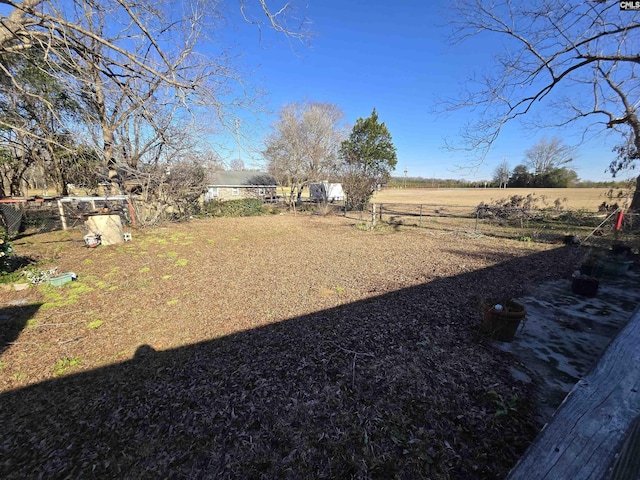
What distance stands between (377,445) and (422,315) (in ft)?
7.99

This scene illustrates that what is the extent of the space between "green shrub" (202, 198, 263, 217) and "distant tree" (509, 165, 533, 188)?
56315mm

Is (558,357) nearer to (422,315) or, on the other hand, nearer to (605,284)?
(422,315)

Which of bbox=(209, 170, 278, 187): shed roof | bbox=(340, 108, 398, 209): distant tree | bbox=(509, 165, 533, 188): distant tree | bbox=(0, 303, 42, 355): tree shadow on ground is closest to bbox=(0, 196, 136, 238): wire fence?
bbox=(0, 303, 42, 355): tree shadow on ground

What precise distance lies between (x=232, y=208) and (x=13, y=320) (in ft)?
51.8

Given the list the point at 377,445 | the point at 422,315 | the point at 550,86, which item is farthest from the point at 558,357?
the point at 550,86

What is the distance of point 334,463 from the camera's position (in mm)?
1955

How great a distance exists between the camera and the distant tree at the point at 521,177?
51.2 meters

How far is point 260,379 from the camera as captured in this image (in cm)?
285

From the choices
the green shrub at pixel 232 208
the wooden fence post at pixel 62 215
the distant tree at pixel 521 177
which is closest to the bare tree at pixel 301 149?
the green shrub at pixel 232 208

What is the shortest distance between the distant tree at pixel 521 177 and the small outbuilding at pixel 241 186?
50328 mm

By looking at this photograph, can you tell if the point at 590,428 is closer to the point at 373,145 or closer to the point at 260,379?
the point at 260,379

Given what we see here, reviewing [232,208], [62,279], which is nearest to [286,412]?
[62,279]

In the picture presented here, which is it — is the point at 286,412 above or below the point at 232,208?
below

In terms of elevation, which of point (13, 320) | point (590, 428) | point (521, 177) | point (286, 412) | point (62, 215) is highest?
point (521, 177)
